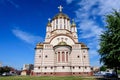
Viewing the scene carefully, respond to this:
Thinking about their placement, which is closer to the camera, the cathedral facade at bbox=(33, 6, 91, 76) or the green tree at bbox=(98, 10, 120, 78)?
the green tree at bbox=(98, 10, 120, 78)

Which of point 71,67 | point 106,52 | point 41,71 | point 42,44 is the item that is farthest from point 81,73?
point 106,52

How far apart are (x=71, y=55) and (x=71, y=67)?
14.7 feet

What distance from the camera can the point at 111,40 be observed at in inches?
926

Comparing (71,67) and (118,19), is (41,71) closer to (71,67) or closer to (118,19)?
(71,67)

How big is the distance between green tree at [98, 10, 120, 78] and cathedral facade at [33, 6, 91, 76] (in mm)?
29926

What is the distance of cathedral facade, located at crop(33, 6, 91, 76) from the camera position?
54.7m

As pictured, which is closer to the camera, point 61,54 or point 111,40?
point 111,40

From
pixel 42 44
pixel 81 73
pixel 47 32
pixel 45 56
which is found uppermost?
pixel 47 32

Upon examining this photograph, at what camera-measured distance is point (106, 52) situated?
80.0ft

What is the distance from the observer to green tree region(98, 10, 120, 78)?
22219 mm

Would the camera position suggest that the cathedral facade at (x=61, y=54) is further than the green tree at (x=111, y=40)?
Yes

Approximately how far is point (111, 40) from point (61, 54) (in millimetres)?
32506

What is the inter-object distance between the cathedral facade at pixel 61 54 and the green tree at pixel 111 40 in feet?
98.2

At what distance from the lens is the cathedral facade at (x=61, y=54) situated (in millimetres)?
54719
